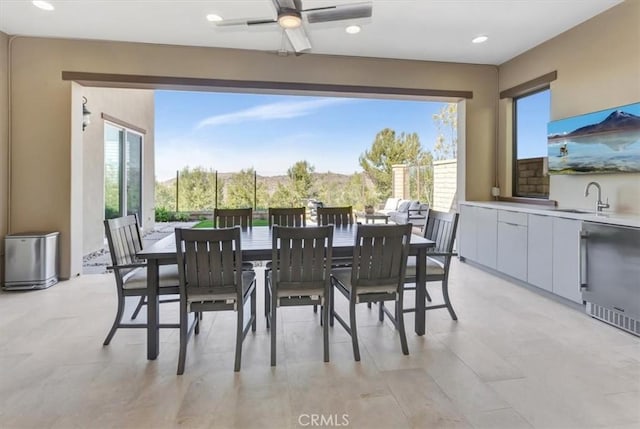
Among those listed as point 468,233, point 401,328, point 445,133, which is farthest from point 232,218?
point 445,133

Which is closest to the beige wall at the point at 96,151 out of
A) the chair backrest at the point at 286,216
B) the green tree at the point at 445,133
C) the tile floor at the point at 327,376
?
the tile floor at the point at 327,376

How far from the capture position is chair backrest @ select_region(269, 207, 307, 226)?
3846mm

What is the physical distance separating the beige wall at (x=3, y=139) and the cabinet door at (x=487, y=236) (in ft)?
19.2

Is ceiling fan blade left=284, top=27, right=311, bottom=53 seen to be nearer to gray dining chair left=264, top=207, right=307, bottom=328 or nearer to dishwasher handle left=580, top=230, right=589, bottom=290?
gray dining chair left=264, top=207, right=307, bottom=328

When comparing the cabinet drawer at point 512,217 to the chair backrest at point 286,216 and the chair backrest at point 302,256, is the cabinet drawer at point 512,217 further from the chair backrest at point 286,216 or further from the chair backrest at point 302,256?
the chair backrest at point 302,256

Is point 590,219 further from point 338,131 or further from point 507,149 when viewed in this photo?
point 338,131

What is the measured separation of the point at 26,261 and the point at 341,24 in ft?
13.7

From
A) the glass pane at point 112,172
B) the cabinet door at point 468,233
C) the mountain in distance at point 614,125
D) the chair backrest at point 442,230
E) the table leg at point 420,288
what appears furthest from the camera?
the glass pane at point 112,172

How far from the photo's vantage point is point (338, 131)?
12.2 meters

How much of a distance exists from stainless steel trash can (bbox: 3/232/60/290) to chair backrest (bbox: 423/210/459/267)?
425cm

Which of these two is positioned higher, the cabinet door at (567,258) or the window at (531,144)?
the window at (531,144)

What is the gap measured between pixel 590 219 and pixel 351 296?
2327mm

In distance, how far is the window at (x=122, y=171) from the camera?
6363 mm

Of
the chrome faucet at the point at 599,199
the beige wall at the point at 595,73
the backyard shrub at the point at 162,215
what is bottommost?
the backyard shrub at the point at 162,215
